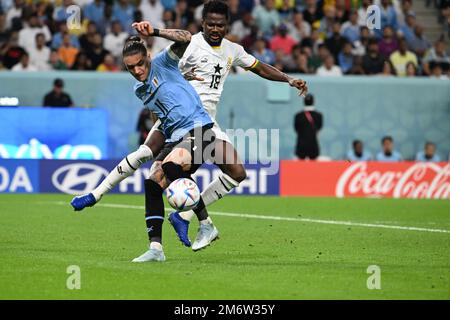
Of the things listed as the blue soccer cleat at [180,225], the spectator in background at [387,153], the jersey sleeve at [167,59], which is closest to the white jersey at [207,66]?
the jersey sleeve at [167,59]

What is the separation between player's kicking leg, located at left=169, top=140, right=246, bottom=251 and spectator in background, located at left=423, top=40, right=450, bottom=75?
14380 mm

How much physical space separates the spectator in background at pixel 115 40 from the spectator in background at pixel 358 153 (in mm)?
5359

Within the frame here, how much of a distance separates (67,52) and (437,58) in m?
8.48

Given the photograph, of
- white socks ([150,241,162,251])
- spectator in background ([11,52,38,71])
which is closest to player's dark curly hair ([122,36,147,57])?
white socks ([150,241,162,251])

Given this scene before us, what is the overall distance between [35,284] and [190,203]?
1.90m

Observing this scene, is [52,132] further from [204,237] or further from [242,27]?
[204,237]

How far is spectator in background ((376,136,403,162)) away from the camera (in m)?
23.7

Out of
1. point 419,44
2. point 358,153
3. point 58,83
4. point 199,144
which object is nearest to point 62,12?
point 58,83

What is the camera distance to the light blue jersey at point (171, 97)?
10891mm

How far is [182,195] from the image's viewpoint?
34.2ft

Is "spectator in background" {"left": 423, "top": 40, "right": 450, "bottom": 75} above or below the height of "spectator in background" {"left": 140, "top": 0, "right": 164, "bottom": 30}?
below

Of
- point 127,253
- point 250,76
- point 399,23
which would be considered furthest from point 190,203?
point 399,23

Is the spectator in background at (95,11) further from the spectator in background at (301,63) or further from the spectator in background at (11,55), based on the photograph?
the spectator in background at (301,63)

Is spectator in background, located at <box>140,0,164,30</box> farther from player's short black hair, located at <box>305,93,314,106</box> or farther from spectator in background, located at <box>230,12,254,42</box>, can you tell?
player's short black hair, located at <box>305,93,314,106</box>
